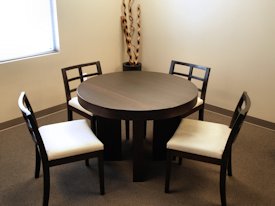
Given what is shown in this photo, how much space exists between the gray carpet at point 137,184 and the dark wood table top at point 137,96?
62 centimetres

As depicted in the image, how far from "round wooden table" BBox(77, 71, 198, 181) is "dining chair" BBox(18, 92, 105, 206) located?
212mm

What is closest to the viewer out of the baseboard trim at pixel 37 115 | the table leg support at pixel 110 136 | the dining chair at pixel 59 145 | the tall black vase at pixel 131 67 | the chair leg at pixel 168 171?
the dining chair at pixel 59 145

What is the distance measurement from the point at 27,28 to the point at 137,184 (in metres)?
2.13

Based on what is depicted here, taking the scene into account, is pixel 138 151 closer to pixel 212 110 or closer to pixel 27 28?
pixel 212 110

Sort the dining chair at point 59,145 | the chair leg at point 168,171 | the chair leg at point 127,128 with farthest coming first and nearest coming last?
the chair leg at point 127,128
the chair leg at point 168,171
the dining chair at point 59,145

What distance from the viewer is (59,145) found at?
2105 millimetres

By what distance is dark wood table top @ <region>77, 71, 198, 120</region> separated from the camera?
210 cm

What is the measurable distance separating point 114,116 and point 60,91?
1.86 meters

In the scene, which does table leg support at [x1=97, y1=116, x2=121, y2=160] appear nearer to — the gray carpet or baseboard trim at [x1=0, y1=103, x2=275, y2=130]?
Result: the gray carpet

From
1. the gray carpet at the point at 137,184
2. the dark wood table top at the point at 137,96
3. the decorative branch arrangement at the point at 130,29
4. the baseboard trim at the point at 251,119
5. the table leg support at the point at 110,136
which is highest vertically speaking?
the decorative branch arrangement at the point at 130,29

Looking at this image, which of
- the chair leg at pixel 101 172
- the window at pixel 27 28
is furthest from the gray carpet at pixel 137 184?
the window at pixel 27 28

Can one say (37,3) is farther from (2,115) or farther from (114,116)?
(114,116)

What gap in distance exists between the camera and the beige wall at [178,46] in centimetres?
324

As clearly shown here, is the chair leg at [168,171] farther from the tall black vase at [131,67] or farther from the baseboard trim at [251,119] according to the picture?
the tall black vase at [131,67]
